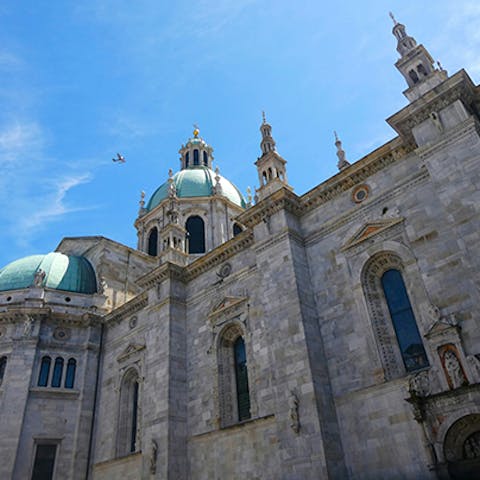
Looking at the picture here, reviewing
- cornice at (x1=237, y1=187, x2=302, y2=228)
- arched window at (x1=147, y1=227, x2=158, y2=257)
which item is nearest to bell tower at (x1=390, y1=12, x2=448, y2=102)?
cornice at (x1=237, y1=187, x2=302, y2=228)

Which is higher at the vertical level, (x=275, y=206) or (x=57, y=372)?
(x=275, y=206)

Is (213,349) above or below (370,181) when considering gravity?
below

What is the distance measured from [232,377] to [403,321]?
8.04 m

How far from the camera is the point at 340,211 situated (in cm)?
1814

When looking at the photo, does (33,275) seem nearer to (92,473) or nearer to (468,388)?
(92,473)

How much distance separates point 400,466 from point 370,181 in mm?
9667

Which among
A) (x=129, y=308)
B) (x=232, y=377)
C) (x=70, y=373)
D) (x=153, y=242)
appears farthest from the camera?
(x=153, y=242)

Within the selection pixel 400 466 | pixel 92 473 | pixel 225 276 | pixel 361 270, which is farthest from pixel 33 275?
pixel 400 466

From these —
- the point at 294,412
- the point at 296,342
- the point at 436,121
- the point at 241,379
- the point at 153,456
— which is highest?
the point at 436,121

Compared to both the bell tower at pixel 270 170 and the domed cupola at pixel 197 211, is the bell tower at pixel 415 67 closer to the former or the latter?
the bell tower at pixel 270 170

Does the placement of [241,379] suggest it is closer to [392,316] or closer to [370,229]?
[392,316]

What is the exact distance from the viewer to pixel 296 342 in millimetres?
16109

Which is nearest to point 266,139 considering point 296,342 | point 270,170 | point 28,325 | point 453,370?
point 270,170

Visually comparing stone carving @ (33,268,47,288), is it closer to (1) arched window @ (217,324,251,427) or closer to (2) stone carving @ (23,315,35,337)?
(2) stone carving @ (23,315,35,337)
